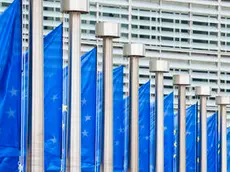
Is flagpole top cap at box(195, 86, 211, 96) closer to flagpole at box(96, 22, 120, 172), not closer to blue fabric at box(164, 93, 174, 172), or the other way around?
blue fabric at box(164, 93, 174, 172)

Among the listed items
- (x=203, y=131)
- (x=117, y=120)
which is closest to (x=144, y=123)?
(x=117, y=120)

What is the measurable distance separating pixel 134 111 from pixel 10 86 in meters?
10.2

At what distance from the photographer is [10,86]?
26.0 meters

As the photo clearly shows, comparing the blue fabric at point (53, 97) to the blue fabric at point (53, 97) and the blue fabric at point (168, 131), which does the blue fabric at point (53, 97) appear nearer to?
the blue fabric at point (53, 97)

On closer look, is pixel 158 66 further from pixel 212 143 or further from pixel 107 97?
pixel 212 143

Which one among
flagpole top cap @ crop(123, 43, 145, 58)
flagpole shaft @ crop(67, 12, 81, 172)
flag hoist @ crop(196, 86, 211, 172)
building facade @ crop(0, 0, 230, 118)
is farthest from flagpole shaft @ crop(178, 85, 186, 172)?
building facade @ crop(0, 0, 230, 118)

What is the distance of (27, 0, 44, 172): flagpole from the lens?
25.1 meters

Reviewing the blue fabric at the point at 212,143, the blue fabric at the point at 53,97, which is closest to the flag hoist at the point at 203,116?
the blue fabric at the point at 212,143

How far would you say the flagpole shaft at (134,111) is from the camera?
116 ft

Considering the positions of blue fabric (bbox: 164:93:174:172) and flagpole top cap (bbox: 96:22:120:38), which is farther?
blue fabric (bbox: 164:93:174:172)

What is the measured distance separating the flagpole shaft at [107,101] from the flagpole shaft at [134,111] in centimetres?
335

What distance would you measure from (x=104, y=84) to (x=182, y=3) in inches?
1427

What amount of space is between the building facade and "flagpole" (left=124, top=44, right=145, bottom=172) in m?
27.1

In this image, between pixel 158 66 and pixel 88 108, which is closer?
pixel 88 108
